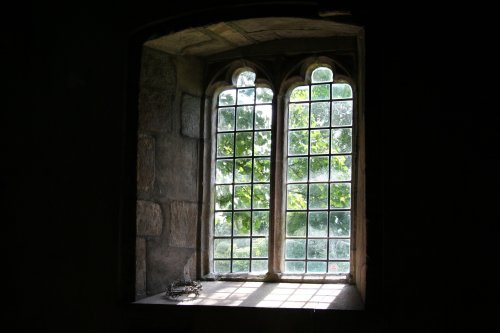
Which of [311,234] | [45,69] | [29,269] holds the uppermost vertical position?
[45,69]

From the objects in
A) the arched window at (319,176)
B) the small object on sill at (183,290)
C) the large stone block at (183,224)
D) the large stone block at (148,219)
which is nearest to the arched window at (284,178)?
the arched window at (319,176)

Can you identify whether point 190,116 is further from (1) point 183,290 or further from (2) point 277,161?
(1) point 183,290

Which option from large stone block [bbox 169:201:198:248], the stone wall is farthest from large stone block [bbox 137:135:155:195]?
large stone block [bbox 169:201:198:248]

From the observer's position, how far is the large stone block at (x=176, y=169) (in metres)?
3.41

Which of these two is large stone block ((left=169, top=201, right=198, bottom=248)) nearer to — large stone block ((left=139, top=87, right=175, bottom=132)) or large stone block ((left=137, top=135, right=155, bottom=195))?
large stone block ((left=137, top=135, right=155, bottom=195))

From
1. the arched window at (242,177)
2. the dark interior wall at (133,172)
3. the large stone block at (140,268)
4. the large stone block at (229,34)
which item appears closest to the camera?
the dark interior wall at (133,172)

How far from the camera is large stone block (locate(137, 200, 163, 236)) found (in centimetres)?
324

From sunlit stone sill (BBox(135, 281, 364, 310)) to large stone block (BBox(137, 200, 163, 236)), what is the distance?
34 cm

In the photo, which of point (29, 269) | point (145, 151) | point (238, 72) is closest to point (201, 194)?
point (145, 151)

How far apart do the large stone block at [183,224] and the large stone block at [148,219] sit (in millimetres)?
110

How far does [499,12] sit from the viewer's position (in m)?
2.59

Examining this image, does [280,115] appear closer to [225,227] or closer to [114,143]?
[225,227]

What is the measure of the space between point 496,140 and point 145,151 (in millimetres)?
1726

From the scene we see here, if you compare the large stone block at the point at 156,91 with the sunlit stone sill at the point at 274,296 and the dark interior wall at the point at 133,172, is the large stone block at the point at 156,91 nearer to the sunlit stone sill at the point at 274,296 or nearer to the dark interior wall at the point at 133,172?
the dark interior wall at the point at 133,172
